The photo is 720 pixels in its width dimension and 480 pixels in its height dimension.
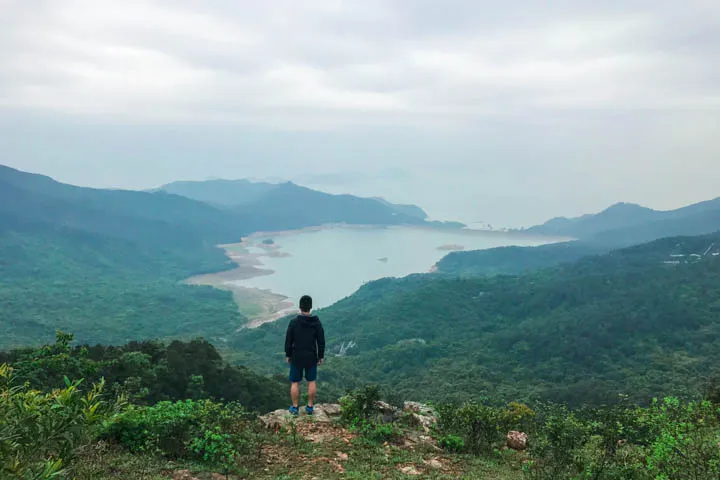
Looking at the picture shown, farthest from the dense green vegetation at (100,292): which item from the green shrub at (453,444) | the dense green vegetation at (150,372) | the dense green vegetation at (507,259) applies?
the dense green vegetation at (507,259)

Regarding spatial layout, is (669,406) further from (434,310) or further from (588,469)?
(434,310)

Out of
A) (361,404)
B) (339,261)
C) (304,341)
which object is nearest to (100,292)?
(339,261)

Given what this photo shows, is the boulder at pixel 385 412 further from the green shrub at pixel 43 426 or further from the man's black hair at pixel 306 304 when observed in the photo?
the green shrub at pixel 43 426

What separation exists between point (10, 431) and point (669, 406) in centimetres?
864

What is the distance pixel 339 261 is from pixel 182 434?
13824cm

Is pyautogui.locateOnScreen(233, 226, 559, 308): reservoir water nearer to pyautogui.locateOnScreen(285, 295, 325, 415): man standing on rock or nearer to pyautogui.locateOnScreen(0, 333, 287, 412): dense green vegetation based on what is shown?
pyautogui.locateOnScreen(0, 333, 287, 412): dense green vegetation

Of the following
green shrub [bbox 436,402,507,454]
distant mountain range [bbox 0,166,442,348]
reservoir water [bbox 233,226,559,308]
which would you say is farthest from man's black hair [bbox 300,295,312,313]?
reservoir water [bbox 233,226,559,308]

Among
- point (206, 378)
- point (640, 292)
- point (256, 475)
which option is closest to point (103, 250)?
point (206, 378)

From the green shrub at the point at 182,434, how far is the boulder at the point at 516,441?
4.70m

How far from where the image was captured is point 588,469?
15.7ft

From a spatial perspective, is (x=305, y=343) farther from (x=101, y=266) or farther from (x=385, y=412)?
(x=101, y=266)

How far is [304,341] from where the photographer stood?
733 centimetres

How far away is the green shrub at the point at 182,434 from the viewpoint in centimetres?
596

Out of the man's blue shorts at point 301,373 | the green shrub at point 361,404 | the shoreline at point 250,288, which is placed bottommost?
the shoreline at point 250,288
